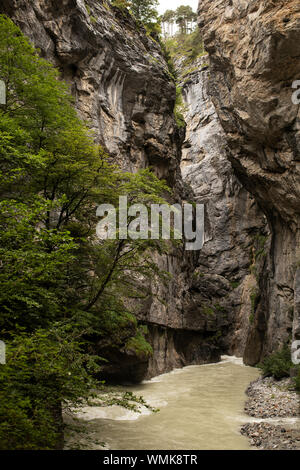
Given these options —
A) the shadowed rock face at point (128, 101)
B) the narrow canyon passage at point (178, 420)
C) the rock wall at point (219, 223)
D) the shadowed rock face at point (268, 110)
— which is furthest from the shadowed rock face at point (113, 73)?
the narrow canyon passage at point (178, 420)

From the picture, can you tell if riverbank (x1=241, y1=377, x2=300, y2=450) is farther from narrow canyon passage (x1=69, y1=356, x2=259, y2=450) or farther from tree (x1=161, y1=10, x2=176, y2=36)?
tree (x1=161, y1=10, x2=176, y2=36)

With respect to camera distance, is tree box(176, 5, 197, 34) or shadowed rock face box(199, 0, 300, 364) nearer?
shadowed rock face box(199, 0, 300, 364)

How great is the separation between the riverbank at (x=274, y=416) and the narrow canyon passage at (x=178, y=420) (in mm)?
355

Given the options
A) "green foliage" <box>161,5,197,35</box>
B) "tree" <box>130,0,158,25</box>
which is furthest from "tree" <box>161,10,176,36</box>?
"tree" <box>130,0,158,25</box>

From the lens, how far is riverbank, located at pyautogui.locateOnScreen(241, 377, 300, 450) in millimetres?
7723

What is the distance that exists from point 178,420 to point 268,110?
1391 cm

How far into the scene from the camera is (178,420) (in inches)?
407

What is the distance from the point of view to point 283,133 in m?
16.4

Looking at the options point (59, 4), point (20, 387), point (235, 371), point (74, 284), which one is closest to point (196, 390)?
point (235, 371)

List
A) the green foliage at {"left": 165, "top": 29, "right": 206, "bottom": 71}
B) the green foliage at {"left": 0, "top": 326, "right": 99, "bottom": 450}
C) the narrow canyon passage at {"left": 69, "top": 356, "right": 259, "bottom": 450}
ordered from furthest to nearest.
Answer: the green foliage at {"left": 165, "top": 29, "right": 206, "bottom": 71}
the narrow canyon passage at {"left": 69, "top": 356, "right": 259, "bottom": 450}
the green foliage at {"left": 0, "top": 326, "right": 99, "bottom": 450}

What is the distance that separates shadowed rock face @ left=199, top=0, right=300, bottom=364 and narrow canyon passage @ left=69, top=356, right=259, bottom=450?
5.09 metres

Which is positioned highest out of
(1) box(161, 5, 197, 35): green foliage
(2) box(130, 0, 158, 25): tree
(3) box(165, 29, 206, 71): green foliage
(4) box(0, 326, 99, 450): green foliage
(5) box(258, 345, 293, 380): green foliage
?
(1) box(161, 5, 197, 35): green foliage

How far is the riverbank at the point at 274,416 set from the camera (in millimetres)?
7723

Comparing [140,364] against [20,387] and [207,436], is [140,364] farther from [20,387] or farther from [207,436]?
[20,387]
